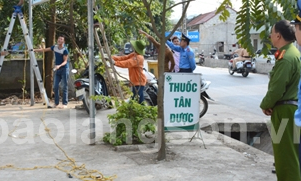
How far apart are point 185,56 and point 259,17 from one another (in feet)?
15.3

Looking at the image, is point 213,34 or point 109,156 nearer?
point 109,156

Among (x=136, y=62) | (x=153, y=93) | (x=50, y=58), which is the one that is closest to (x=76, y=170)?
(x=136, y=62)

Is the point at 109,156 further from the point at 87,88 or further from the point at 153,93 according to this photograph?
the point at 153,93

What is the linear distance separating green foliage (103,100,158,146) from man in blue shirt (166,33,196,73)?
2779mm

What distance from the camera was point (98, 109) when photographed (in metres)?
10.1

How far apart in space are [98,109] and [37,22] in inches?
153

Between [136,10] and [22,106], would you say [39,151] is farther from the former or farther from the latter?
[22,106]

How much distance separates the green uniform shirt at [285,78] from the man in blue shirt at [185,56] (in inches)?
193

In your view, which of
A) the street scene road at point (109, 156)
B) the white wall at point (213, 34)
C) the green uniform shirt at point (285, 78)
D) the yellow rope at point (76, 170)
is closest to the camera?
the green uniform shirt at point (285, 78)

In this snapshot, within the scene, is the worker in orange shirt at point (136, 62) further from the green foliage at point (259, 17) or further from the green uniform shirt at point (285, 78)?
the green uniform shirt at point (285, 78)

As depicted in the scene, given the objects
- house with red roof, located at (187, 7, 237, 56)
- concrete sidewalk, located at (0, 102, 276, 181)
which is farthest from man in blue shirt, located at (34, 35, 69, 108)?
house with red roof, located at (187, 7, 237, 56)

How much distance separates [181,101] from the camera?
21.6 ft

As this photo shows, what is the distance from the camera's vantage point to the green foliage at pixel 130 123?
6594 millimetres

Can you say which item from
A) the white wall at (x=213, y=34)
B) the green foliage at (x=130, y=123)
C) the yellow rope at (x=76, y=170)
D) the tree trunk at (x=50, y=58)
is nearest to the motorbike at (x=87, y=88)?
the green foliage at (x=130, y=123)
